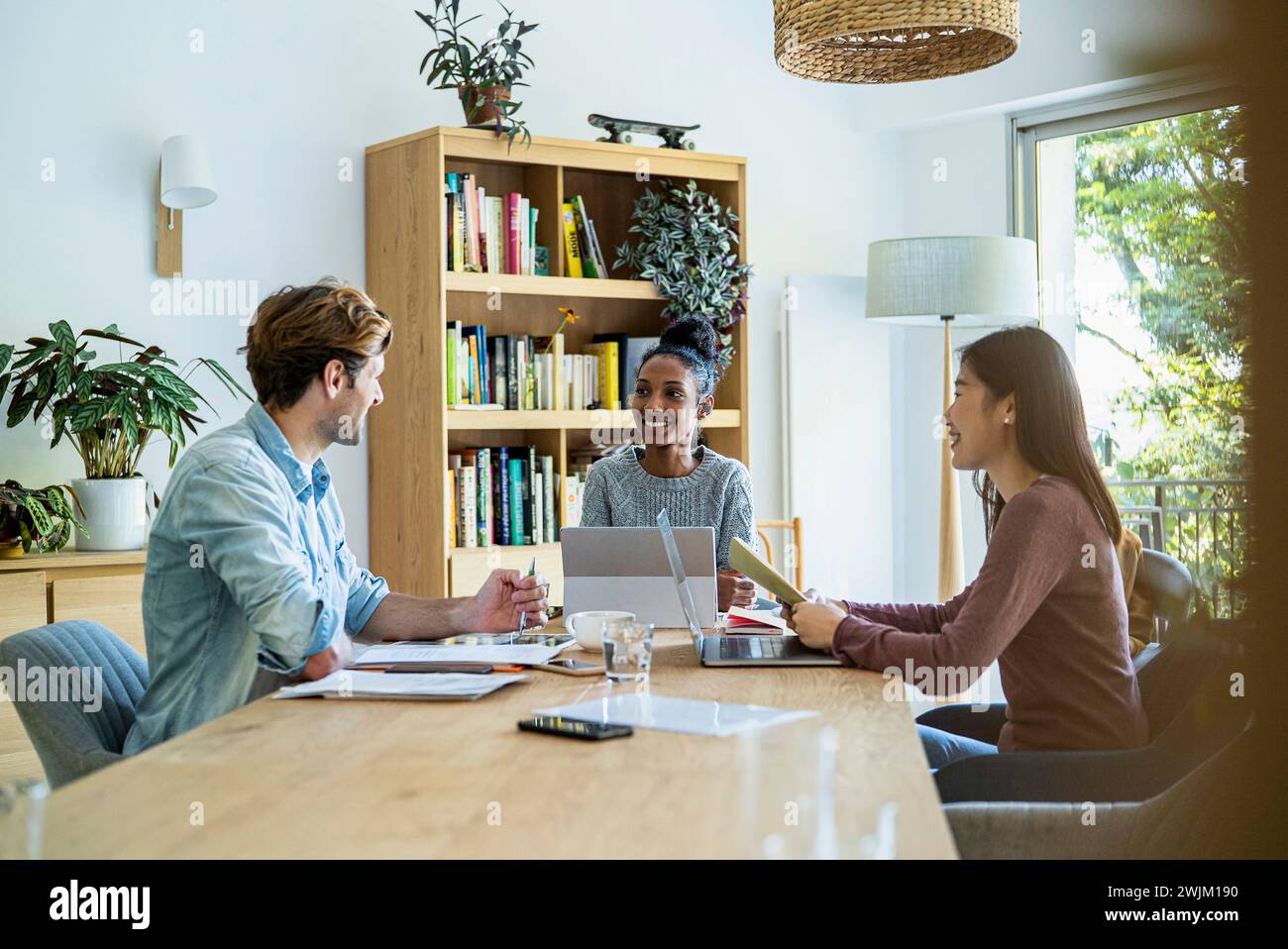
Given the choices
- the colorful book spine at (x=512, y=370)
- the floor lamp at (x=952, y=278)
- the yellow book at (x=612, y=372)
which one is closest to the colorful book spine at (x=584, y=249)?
the yellow book at (x=612, y=372)

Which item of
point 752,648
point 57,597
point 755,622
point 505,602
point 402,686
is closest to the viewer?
point 402,686

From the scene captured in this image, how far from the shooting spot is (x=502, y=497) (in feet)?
13.6

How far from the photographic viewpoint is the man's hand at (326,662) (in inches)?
71.7

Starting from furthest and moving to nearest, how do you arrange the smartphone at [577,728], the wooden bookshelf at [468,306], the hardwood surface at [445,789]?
the wooden bookshelf at [468,306] < the smartphone at [577,728] < the hardwood surface at [445,789]

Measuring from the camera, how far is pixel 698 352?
138 inches

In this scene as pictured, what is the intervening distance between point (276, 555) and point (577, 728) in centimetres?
62

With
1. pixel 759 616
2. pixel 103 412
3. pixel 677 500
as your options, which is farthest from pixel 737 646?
pixel 103 412

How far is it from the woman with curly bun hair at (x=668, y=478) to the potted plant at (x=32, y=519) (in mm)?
1402

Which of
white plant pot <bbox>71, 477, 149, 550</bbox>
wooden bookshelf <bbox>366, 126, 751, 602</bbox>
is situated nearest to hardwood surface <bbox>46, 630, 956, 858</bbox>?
white plant pot <bbox>71, 477, 149, 550</bbox>

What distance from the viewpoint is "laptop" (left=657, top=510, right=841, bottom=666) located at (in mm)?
1948

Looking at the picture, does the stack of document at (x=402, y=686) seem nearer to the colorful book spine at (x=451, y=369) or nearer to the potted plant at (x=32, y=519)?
the potted plant at (x=32, y=519)

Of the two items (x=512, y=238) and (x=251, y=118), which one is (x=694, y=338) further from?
(x=251, y=118)

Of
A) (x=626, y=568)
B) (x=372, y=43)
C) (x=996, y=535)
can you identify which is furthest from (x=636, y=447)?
(x=372, y=43)
